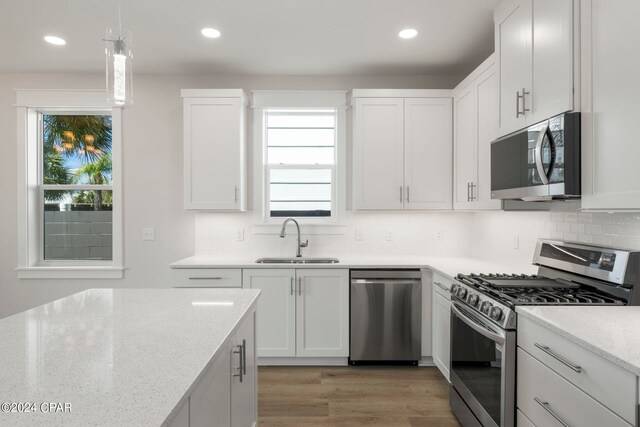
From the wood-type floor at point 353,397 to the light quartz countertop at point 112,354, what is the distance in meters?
1.15

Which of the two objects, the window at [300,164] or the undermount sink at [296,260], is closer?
the undermount sink at [296,260]

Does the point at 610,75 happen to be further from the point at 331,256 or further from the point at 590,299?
the point at 331,256

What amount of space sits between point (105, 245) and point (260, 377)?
2070 millimetres

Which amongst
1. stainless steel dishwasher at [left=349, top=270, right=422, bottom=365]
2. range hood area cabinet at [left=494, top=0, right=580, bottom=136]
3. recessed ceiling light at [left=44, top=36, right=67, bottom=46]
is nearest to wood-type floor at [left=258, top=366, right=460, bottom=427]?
stainless steel dishwasher at [left=349, top=270, right=422, bottom=365]

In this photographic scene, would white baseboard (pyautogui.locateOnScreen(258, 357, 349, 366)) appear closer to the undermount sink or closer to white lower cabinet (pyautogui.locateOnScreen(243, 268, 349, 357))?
white lower cabinet (pyautogui.locateOnScreen(243, 268, 349, 357))

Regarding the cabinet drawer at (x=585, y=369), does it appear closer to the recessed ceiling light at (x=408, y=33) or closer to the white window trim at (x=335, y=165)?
the recessed ceiling light at (x=408, y=33)

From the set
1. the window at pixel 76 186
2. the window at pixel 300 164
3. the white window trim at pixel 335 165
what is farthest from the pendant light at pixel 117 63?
the window at pixel 76 186

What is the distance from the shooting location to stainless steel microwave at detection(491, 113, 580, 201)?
5.79 ft

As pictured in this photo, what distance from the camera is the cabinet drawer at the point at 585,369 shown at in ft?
3.78

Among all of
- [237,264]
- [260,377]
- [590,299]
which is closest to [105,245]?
[237,264]

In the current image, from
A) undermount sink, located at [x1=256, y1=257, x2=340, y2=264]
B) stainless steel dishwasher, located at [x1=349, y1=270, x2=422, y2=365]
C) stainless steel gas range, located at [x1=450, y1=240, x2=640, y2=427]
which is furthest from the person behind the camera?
undermount sink, located at [x1=256, y1=257, x2=340, y2=264]

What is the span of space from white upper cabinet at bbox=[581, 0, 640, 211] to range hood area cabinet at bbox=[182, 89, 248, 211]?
8.50 feet

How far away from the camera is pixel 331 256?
3.77 meters

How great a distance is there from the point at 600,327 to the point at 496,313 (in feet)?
1.60
